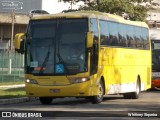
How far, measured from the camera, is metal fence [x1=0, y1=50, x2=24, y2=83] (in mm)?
44750

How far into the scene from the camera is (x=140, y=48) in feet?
94.1

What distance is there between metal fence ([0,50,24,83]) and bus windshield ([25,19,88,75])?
2201 centimetres

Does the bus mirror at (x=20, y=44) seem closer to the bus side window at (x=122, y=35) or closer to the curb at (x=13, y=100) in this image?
the curb at (x=13, y=100)

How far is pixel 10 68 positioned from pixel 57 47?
25.8 m

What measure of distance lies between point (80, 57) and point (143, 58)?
8.29 metres

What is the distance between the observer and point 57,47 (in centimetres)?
→ 2178

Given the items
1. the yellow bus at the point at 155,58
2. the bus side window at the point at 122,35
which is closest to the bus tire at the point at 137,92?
the bus side window at the point at 122,35

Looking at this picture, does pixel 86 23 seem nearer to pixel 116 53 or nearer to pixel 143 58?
pixel 116 53

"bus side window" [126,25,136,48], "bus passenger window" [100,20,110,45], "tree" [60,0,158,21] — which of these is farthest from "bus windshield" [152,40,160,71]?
"bus passenger window" [100,20,110,45]

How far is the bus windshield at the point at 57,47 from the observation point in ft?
71.1

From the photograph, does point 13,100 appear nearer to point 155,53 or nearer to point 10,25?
point 155,53

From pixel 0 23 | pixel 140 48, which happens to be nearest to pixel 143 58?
pixel 140 48

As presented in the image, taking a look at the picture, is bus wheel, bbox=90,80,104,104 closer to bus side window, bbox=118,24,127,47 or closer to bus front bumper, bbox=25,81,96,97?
bus front bumper, bbox=25,81,96,97

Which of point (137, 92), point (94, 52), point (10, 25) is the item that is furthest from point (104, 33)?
point (10, 25)
